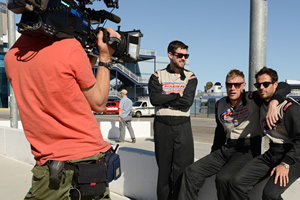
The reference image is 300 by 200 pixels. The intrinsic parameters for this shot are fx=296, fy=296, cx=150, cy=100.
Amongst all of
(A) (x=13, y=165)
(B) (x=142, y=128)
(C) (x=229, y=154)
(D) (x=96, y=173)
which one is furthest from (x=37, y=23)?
(B) (x=142, y=128)

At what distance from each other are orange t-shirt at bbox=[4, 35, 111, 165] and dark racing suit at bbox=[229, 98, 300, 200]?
1570 millimetres

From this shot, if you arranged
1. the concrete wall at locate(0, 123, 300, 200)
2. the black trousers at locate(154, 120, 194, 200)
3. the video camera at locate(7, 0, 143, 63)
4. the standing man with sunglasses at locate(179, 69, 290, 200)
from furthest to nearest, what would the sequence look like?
the concrete wall at locate(0, 123, 300, 200) → the black trousers at locate(154, 120, 194, 200) → the standing man with sunglasses at locate(179, 69, 290, 200) → the video camera at locate(7, 0, 143, 63)

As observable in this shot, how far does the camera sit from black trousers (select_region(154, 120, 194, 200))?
3.31 m

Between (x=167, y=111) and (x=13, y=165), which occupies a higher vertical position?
(x=167, y=111)

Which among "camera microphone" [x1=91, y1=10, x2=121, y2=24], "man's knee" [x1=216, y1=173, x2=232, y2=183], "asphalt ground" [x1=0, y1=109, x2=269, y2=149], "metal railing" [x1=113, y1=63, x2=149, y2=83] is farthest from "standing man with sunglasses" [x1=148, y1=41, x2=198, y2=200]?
"metal railing" [x1=113, y1=63, x2=149, y2=83]

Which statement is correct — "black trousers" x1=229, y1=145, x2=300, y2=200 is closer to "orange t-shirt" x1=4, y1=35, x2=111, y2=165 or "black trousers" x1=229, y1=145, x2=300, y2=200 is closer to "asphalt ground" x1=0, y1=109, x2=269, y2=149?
"orange t-shirt" x1=4, y1=35, x2=111, y2=165

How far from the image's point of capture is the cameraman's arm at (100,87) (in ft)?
5.68

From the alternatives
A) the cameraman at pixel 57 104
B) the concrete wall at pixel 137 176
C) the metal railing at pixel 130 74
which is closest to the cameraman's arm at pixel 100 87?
the cameraman at pixel 57 104

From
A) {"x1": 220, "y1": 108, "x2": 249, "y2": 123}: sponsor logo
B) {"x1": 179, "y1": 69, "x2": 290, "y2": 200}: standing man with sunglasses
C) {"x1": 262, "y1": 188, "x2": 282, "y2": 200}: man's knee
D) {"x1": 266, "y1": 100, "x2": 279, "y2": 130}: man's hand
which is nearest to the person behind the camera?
{"x1": 262, "y1": 188, "x2": 282, "y2": 200}: man's knee

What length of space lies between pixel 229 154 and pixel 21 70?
2.27 metres

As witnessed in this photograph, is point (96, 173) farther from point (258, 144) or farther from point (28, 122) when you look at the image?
point (258, 144)

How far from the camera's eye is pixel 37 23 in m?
1.51

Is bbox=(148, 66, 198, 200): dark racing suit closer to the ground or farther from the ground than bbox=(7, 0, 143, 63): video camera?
closer to the ground

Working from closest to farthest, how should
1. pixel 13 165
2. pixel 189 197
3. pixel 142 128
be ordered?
1. pixel 189 197
2. pixel 13 165
3. pixel 142 128
